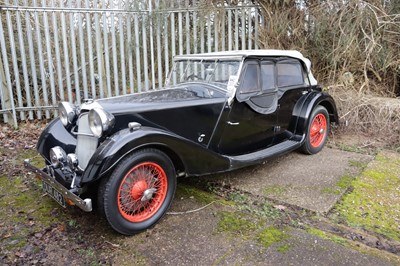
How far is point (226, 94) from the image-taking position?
11.8 ft

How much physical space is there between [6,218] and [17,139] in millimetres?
2579

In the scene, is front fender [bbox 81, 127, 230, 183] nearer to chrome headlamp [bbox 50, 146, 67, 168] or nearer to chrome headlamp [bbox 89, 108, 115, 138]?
chrome headlamp [bbox 89, 108, 115, 138]

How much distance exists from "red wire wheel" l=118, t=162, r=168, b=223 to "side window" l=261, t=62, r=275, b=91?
1818mm

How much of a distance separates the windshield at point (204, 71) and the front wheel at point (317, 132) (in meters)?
1.59

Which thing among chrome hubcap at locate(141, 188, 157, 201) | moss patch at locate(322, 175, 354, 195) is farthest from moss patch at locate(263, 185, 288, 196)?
chrome hubcap at locate(141, 188, 157, 201)

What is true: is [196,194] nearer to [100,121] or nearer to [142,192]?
[142,192]

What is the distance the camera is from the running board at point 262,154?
3.56 m

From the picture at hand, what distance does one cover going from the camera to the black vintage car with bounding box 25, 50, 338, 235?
2656mm

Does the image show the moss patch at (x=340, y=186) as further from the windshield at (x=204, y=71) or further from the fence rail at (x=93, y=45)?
the fence rail at (x=93, y=45)

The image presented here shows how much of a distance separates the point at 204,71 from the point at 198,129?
0.93 meters

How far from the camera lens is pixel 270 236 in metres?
2.80

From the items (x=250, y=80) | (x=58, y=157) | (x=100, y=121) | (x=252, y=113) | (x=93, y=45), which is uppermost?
(x=93, y=45)

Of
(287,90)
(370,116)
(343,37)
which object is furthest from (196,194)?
(343,37)

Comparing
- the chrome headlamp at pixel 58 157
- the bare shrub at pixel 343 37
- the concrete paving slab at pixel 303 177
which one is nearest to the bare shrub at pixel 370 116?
the bare shrub at pixel 343 37
